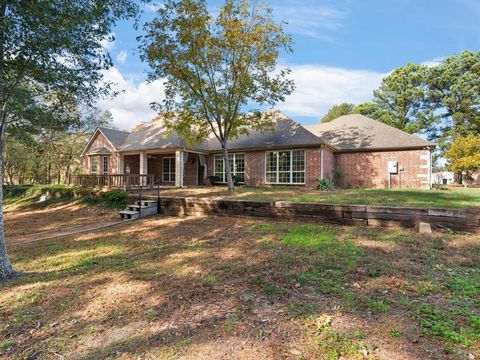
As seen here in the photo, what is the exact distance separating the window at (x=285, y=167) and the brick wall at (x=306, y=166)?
28 centimetres

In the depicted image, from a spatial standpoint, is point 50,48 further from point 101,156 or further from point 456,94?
point 456,94

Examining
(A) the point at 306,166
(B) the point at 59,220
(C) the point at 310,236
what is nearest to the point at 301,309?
(C) the point at 310,236

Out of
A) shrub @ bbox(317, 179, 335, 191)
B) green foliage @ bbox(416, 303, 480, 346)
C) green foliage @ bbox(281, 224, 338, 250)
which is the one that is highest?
shrub @ bbox(317, 179, 335, 191)

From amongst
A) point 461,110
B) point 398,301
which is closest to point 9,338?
point 398,301

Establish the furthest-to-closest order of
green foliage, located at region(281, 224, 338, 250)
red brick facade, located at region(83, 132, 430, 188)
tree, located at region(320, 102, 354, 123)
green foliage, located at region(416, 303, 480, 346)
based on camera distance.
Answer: tree, located at region(320, 102, 354, 123), red brick facade, located at region(83, 132, 430, 188), green foliage, located at region(281, 224, 338, 250), green foliage, located at region(416, 303, 480, 346)

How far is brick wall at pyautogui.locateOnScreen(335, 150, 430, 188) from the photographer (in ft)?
50.1

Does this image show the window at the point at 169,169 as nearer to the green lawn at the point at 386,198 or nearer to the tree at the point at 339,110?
the green lawn at the point at 386,198

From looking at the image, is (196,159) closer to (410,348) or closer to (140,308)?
(140,308)

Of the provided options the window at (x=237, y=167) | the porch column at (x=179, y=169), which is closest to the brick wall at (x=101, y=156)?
the porch column at (x=179, y=169)

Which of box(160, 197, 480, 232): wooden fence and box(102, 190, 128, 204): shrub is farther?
box(102, 190, 128, 204): shrub

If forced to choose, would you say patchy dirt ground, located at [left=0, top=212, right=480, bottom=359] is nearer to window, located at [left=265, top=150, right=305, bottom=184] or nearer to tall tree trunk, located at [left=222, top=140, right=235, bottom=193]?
tall tree trunk, located at [left=222, top=140, right=235, bottom=193]

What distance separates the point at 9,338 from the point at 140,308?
1.31 meters

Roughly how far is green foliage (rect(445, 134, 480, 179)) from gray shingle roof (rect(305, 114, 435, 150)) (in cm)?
621

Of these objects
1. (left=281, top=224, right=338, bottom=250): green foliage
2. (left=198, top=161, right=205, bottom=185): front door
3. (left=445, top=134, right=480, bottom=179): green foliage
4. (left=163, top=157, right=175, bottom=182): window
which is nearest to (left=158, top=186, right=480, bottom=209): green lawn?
(left=281, top=224, right=338, bottom=250): green foliage
